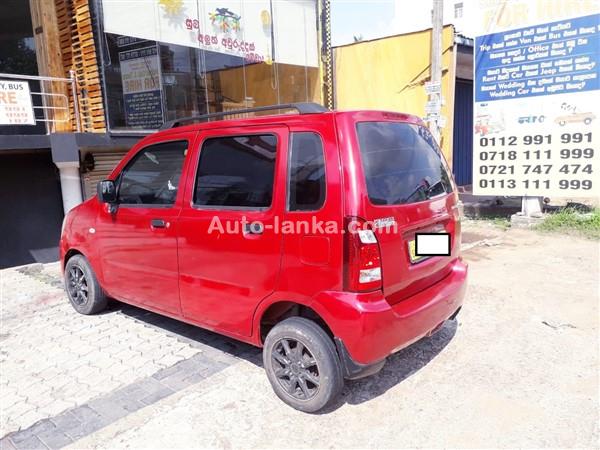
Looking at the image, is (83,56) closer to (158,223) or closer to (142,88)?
(142,88)

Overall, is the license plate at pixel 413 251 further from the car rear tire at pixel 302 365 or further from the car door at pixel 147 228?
the car door at pixel 147 228

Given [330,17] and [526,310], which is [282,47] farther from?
[526,310]

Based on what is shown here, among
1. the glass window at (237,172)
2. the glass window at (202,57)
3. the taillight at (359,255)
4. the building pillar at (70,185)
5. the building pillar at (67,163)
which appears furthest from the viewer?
the glass window at (202,57)

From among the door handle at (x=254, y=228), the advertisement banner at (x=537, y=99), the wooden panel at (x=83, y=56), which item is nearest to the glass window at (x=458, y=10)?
the advertisement banner at (x=537, y=99)

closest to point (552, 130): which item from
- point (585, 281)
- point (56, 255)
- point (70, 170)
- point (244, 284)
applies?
point (585, 281)

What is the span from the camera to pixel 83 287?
479cm

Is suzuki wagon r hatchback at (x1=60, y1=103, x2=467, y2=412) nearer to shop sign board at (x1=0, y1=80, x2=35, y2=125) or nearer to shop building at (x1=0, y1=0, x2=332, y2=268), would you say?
shop sign board at (x1=0, y1=80, x2=35, y2=125)

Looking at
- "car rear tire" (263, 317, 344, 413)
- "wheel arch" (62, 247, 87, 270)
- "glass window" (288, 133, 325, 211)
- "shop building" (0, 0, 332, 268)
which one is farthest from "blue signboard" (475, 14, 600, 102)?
"wheel arch" (62, 247, 87, 270)

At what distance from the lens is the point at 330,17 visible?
12.1 meters

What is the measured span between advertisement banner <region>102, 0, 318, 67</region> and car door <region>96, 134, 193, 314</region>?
4918mm

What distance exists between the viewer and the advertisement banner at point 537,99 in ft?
25.0

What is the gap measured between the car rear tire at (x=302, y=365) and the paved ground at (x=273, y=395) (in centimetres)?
13

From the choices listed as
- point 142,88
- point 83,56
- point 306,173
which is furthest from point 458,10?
point 306,173

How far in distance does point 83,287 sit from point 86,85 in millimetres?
4295
